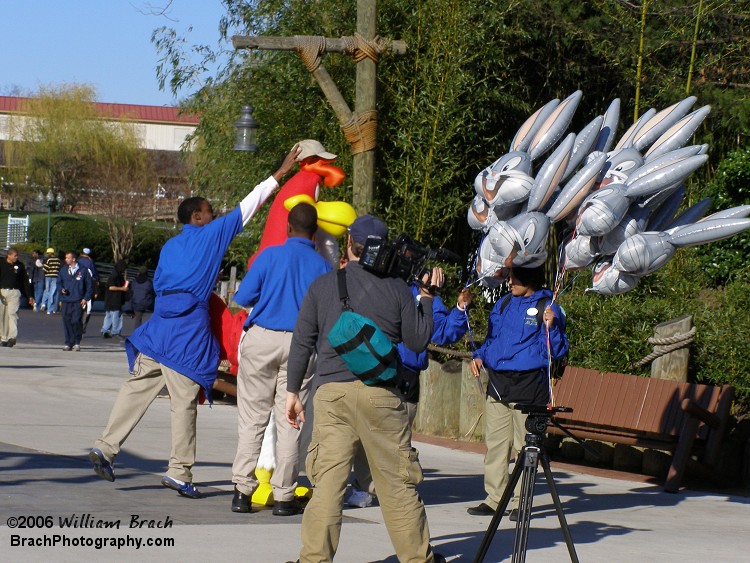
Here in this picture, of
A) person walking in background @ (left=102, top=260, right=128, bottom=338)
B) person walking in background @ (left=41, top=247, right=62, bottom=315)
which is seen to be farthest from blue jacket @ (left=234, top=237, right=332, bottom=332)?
person walking in background @ (left=41, top=247, right=62, bottom=315)

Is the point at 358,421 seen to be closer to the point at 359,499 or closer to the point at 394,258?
the point at 394,258

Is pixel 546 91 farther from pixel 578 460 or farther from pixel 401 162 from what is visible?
pixel 578 460

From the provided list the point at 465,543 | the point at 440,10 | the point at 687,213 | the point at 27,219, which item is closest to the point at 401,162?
the point at 440,10

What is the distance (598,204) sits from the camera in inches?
273

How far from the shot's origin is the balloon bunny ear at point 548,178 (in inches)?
Answer: 281

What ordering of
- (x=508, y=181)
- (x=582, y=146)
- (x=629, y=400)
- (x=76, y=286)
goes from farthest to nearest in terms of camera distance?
(x=76, y=286) → (x=629, y=400) → (x=582, y=146) → (x=508, y=181)

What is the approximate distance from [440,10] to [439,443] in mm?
4795

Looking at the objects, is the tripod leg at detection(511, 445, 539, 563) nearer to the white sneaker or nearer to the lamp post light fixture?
the white sneaker

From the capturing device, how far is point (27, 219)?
1836 inches

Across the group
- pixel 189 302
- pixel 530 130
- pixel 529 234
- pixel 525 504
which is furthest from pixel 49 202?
pixel 525 504

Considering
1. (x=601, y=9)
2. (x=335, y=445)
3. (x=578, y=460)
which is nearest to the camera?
(x=335, y=445)

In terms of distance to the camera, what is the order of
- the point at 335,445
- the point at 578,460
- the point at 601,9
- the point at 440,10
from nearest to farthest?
the point at 335,445, the point at 578,460, the point at 440,10, the point at 601,9

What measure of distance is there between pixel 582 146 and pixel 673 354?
137 inches

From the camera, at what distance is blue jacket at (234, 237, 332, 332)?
22.8ft
